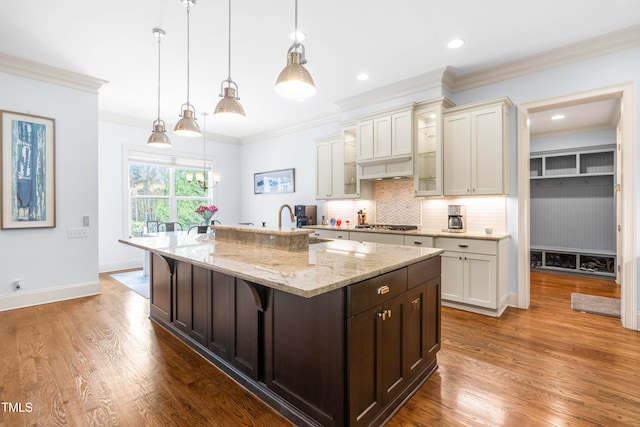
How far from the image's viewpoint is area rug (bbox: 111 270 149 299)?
4.57m

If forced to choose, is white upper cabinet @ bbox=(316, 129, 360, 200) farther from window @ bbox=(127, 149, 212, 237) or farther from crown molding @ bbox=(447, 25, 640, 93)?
window @ bbox=(127, 149, 212, 237)

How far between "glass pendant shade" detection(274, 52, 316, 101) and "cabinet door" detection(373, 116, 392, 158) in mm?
2447

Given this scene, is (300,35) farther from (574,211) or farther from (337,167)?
(574,211)

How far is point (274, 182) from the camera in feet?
22.9

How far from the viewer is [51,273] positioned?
13.2ft

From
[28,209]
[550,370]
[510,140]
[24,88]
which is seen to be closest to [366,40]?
[510,140]

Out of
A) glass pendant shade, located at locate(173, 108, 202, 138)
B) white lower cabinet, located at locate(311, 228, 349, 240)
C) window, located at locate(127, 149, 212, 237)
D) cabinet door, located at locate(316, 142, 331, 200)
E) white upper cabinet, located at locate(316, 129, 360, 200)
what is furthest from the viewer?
window, located at locate(127, 149, 212, 237)

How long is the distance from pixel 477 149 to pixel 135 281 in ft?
18.1

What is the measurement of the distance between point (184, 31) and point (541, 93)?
404 cm

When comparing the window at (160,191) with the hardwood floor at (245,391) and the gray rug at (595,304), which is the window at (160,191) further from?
the gray rug at (595,304)

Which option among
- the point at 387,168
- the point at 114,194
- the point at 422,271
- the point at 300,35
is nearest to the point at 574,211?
Answer: the point at 387,168

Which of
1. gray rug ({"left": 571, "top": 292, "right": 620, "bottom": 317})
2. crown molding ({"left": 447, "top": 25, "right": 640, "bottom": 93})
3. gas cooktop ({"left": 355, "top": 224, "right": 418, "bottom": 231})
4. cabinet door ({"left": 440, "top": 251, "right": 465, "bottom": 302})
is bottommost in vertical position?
gray rug ({"left": 571, "top": 292, "right": 620, "bottom": 317})

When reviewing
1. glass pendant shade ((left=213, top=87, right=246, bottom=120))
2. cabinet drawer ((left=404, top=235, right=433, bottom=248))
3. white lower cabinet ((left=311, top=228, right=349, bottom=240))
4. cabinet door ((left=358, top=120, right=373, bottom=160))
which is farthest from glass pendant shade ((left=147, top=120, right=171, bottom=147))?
cabinet drawer ((left=404, top=235, right=433, bottom=248))

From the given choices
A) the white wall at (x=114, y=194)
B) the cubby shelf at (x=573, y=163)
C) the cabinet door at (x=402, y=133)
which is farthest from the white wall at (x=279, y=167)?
the cubby shelf at (x=573, y=163)
